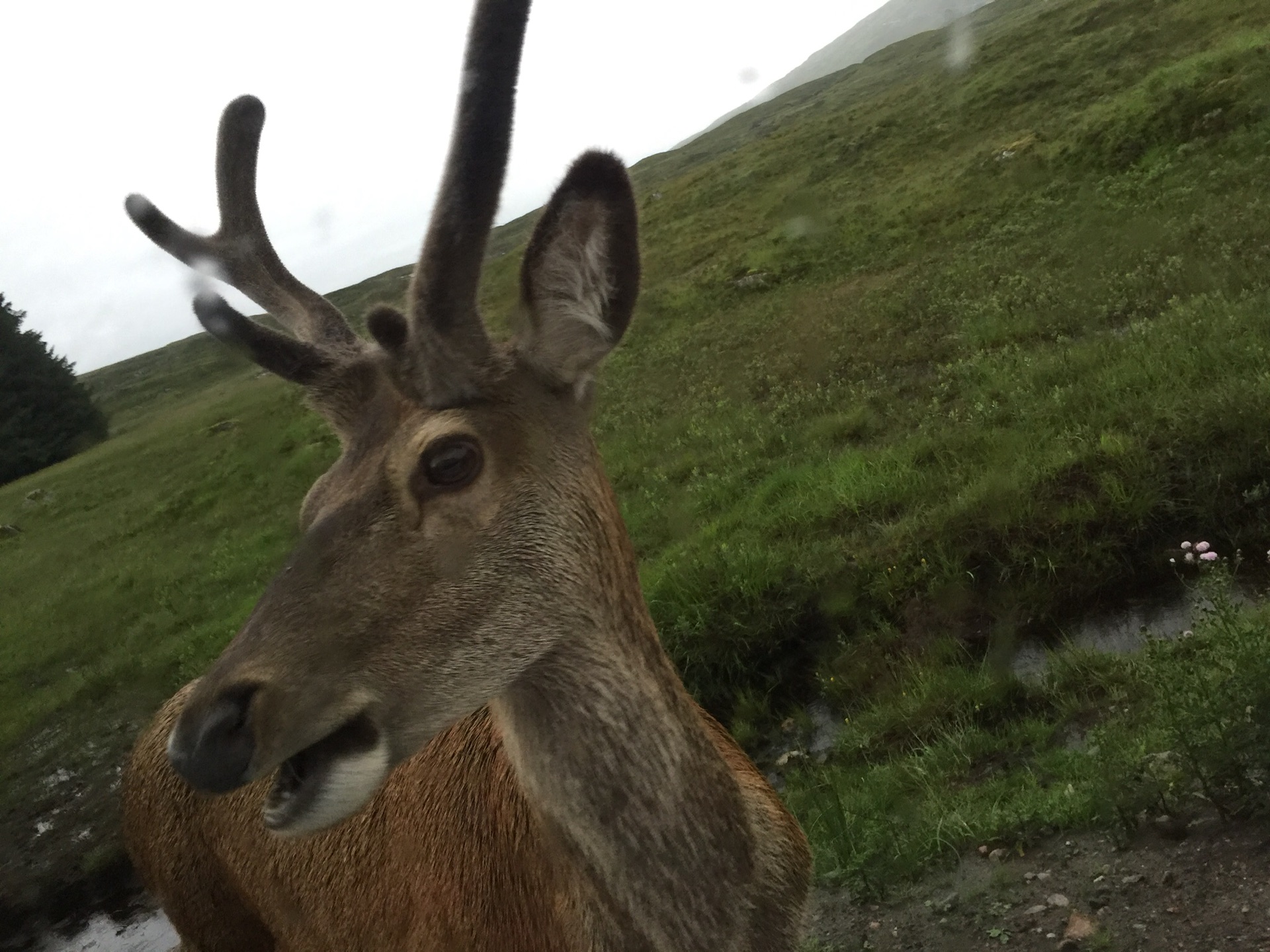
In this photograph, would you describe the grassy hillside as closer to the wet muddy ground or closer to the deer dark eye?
the wet muddy ground

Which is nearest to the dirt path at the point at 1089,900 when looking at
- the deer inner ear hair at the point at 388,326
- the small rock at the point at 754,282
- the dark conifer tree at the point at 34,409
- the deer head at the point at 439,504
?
the deer head at the point at 439,504

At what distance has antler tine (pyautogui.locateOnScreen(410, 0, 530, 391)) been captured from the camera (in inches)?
92.4

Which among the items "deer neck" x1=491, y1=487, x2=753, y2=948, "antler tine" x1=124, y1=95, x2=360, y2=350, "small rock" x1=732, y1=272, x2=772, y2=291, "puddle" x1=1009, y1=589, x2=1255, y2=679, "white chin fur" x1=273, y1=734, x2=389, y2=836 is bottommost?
"puddle" x1=1009, y1=589, x2=1255, y2=679

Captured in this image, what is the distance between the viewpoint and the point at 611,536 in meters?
3.04

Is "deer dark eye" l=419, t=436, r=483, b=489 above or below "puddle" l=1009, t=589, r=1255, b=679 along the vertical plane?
above

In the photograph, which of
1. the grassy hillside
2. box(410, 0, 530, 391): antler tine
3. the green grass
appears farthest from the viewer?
the grassy hillside

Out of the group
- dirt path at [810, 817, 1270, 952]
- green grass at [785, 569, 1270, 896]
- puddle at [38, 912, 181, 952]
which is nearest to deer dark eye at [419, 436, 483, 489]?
dirt path at [810, 817, 1270, 952]

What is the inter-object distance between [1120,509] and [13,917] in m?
9.57

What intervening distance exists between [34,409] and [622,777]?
54023 mm

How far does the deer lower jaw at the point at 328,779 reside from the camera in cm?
238

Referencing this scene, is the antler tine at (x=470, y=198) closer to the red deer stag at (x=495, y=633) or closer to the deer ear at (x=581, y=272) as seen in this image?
the red deer stag at (x=495, y=633)

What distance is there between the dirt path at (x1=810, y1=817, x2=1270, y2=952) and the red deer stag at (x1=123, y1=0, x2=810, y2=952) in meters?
1.49

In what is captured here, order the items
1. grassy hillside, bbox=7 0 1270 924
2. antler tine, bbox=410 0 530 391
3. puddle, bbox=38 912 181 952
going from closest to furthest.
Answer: antler tine, bbox=410 0 530 391 → grassy hillside, bbox=7 0 1270 924 → puddle, bbox=38 912 181 952

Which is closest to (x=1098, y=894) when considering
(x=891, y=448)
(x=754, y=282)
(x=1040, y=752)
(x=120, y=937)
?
(x=1040, y=752)
